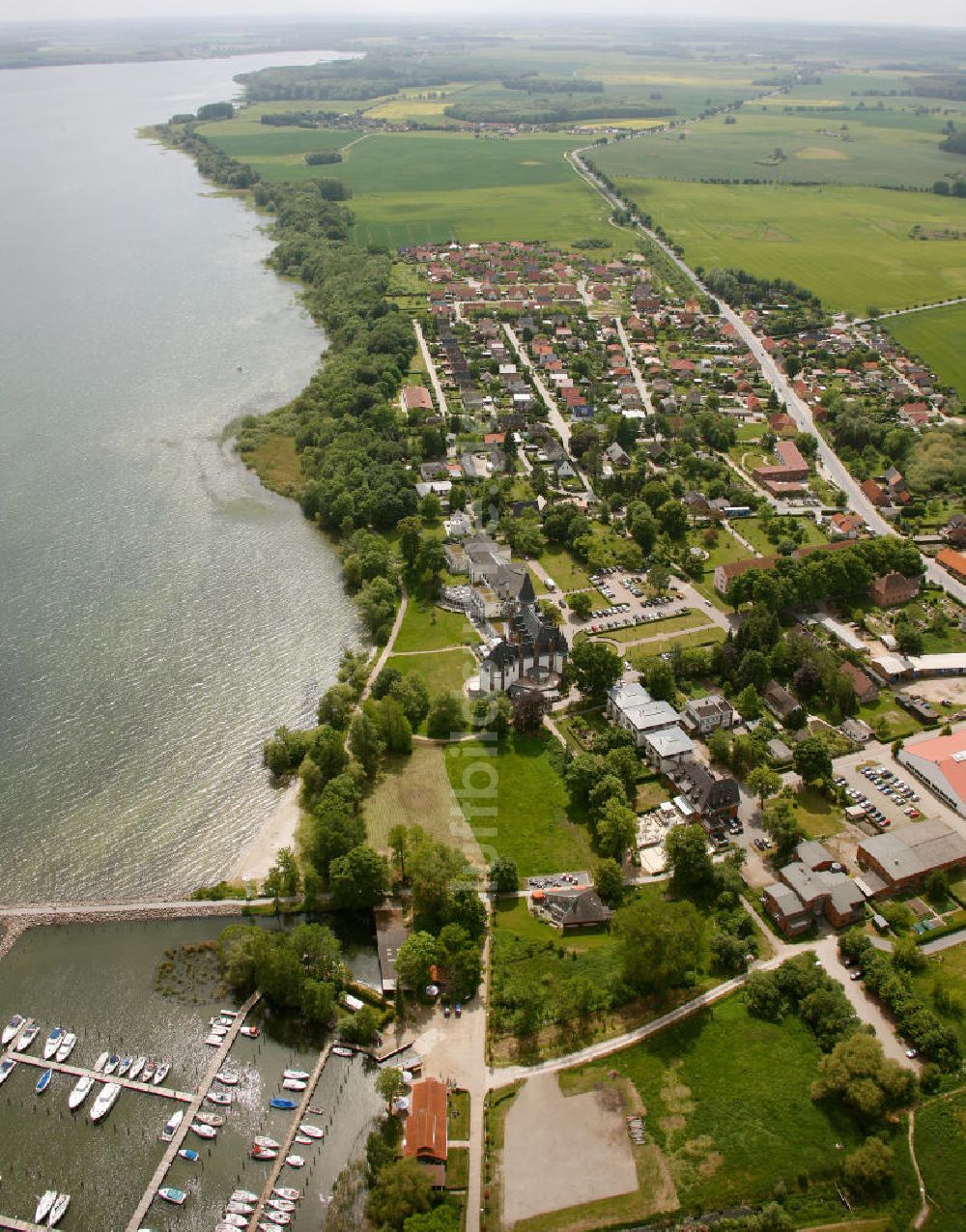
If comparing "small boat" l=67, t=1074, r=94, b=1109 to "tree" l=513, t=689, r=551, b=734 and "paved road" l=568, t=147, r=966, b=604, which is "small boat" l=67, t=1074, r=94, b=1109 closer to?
"tree" l=513, t=689, r=551, b=734

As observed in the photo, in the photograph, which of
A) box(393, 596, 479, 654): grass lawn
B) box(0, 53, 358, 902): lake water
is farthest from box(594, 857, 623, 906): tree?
box(393, 596, 479, 654): grass lawn

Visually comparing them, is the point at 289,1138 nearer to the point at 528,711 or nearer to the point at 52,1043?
the point at 52,1043

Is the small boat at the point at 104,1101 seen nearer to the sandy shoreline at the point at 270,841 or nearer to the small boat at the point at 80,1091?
the small boat at the point at 80,1091

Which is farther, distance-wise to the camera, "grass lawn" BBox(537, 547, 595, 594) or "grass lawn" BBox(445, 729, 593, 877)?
"grass lawn" BBox(537, 547, 595, 594)

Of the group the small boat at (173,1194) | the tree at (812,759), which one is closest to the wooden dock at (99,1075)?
the small boat at (173,1194)

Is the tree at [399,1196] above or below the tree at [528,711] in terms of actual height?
below

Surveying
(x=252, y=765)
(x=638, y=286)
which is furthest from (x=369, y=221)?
(x=252, y=765)
